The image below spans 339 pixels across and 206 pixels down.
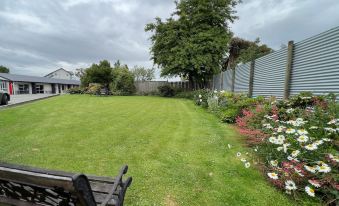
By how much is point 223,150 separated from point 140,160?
1.72m

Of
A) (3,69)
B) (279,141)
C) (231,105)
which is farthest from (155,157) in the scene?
(3,69)

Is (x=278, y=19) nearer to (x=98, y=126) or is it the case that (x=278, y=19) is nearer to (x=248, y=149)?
(x=248, y=149)

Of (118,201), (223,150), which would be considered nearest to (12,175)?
(118,201)

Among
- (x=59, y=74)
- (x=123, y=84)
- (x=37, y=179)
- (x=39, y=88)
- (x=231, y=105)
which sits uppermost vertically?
(x=59, y=74)

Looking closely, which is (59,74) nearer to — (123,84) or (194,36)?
(123,84)

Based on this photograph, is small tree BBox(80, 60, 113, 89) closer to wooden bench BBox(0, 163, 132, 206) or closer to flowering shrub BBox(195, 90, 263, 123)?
flowering shrub BBox(195, 90, 263, 123)

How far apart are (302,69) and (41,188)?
6.20 m

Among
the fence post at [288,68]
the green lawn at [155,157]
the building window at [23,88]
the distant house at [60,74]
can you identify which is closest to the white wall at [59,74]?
the distant house at [60,74]

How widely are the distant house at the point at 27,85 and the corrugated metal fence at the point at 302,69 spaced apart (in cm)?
3431

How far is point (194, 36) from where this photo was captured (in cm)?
1788

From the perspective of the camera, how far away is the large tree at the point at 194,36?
690 inches

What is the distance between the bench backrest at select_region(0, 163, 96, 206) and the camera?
1149 mm

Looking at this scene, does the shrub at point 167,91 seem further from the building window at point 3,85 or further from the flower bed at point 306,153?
the building window at point 3,85

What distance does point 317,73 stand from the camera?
4.95 meters
